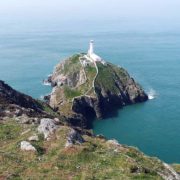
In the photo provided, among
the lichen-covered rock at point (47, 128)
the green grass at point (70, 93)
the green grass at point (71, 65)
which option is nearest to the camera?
the lichen-covered rock at point (47, 128)

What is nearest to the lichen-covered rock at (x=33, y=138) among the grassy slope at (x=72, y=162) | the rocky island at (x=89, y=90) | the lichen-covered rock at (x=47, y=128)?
the grassy slope at (x=72, y=162)

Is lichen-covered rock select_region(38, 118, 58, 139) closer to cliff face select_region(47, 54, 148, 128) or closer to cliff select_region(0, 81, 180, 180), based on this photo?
cliff select_region(0, 81, 180, 180)

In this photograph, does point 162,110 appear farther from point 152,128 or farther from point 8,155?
point 8,155

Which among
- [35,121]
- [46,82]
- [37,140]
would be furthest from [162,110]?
[37,140]

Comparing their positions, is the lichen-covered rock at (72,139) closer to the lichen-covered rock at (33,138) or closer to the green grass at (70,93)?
the lichen-covered rock at (33,138)

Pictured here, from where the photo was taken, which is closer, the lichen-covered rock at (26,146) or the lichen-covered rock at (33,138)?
the lichen-covered rock at (26,146)

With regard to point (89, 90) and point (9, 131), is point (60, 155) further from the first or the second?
point (89, 90)

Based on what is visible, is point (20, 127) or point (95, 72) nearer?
point (20, 127)
